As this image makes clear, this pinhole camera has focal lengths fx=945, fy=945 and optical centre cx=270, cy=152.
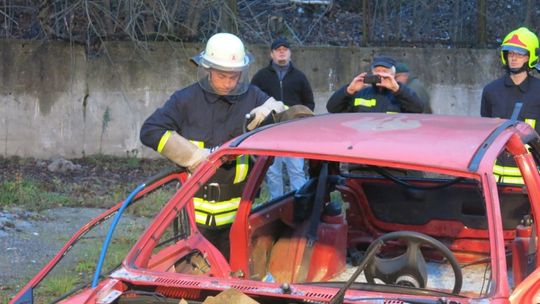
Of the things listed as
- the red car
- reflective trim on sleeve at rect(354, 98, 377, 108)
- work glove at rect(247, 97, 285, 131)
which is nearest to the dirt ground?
the red car

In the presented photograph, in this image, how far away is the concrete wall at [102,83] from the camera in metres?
10.6

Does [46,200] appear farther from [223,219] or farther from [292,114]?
[292,114]

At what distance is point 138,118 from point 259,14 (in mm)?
2077

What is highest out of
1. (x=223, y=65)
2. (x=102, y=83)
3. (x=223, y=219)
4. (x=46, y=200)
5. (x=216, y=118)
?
(x=223, y=65)

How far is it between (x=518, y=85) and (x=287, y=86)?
321cm

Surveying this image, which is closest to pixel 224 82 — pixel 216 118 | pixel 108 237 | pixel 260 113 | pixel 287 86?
pixel 216 118

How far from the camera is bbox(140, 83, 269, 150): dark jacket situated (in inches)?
204

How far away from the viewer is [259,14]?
11672mm

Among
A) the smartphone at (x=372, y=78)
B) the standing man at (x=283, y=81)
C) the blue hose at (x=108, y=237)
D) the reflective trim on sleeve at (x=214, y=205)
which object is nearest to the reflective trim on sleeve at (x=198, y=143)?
the reflective trim on sleeve at (x=214, y=205)

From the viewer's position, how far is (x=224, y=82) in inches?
204

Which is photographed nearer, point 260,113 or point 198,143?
point 260,113

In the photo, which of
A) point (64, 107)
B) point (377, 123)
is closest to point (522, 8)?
point (64, 107)

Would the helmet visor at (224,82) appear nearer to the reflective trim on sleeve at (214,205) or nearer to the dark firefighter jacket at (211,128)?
the dark firefighter jacket at (211,128)

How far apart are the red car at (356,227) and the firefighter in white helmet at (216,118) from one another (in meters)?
0.32
